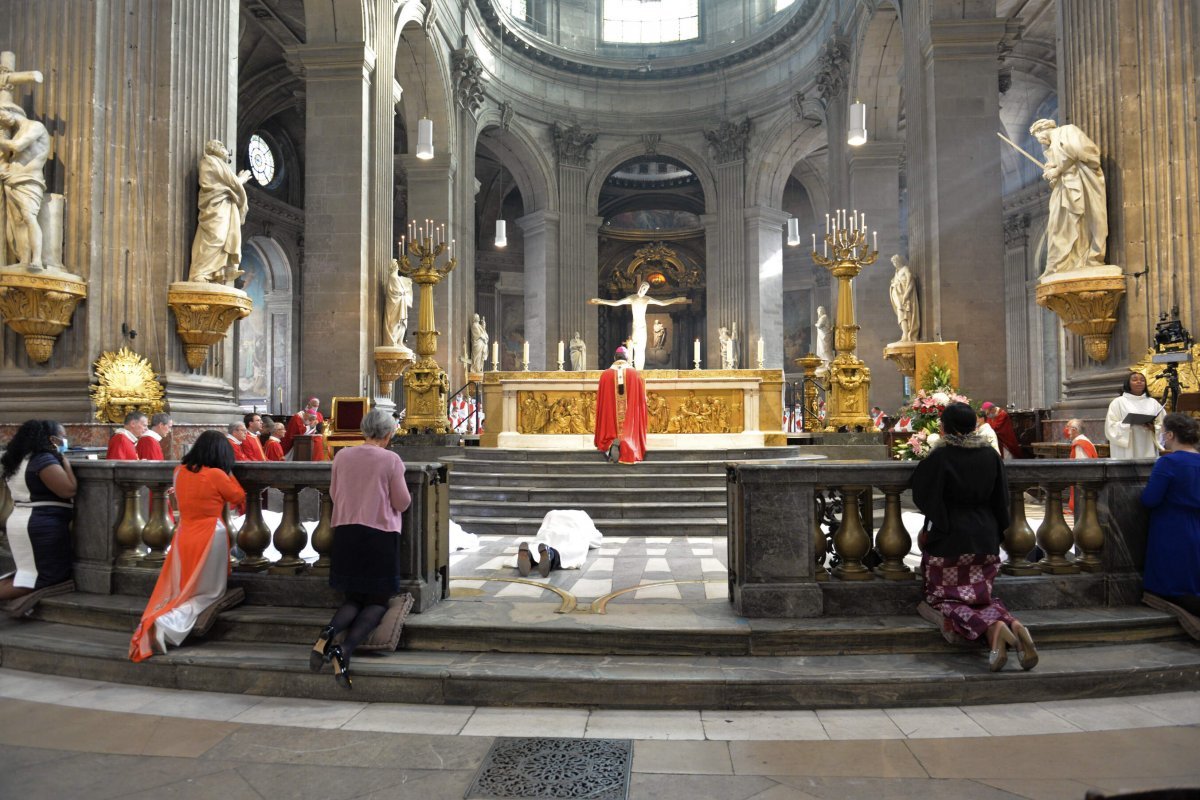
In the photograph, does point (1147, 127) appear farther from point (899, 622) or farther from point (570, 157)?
point (570, 157)

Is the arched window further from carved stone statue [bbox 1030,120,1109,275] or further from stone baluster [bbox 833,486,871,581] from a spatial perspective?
stone baluster [bbox 833,486,871,581]

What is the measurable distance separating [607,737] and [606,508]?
5743mm

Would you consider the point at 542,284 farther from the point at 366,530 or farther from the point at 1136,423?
the point at 366,530

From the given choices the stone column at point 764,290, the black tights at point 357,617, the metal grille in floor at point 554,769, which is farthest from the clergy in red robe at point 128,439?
the stone column at point 764,290

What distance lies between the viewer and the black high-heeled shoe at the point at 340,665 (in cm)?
382

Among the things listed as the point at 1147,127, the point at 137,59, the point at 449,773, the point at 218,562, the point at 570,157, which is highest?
the point at 570,157

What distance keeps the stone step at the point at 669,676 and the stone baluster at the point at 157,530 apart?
74 centimetres

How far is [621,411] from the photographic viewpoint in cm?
1106

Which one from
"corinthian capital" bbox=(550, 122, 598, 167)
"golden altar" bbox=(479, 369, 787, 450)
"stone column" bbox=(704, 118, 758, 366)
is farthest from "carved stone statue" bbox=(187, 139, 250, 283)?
"stone column" bbox=(704, 118, 758, 366)

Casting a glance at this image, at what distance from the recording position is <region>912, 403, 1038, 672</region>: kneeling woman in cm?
394

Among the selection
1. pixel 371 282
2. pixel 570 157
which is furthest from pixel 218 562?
pixel 570 157

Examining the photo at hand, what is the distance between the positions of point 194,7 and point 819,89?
17.3m

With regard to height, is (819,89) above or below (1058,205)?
above

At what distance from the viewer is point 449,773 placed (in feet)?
10.1
